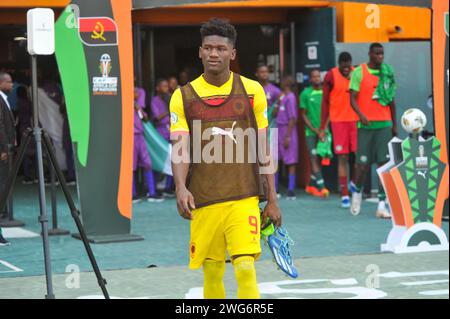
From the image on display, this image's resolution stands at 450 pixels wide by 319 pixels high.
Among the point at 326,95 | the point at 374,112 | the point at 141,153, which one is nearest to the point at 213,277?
the point at 374,112

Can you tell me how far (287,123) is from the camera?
1673cm

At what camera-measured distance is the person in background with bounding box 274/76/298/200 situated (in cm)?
1658

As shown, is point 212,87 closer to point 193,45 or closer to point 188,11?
point 188,11

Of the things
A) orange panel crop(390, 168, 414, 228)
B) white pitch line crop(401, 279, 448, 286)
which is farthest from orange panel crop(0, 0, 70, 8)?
white pitch line crop(401, 279, 448, 286)

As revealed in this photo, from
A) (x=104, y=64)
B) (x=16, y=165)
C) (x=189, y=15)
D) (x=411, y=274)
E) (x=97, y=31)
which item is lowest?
(x=411, y=274)

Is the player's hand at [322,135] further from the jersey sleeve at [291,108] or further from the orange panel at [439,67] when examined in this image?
the orange panel at [439,67]

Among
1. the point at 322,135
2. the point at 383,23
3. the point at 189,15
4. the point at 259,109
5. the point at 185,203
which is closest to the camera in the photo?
the point at 185,203

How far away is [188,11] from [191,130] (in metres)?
10.6

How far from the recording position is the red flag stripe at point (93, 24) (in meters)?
11.5

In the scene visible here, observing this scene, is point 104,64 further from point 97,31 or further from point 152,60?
point 152,60

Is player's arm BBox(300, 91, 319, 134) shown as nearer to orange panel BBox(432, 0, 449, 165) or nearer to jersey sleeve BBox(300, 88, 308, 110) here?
jersey sleeve BBox(300, 88, 308, 110)

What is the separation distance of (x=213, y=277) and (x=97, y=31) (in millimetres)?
5209

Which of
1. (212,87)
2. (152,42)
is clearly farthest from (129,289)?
(152,42)

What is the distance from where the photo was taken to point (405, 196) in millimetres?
11305
